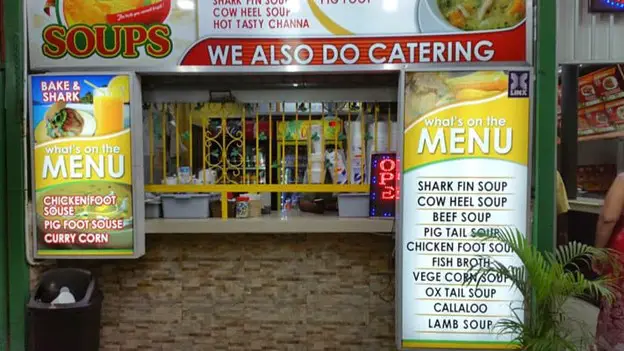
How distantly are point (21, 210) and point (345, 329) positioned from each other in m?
2.70

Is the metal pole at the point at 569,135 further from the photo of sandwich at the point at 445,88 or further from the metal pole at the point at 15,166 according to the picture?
the metal pole at the point at 15,166

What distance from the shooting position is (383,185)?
3928mm

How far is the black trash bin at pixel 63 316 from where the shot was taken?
366 centimetres

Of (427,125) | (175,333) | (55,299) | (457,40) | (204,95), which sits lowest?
(175,333)

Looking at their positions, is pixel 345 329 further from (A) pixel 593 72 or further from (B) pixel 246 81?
(A) pixel 593 72

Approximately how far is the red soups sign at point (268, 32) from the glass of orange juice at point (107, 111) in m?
0.25

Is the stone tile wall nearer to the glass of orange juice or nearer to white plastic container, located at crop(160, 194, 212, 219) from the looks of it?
white plastic container, located at crop(160, 194, 212, 219)

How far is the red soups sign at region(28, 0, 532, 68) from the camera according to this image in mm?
3770

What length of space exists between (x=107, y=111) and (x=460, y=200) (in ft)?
8.80

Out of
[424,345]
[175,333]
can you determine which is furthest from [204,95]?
[424,345]

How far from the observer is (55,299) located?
3.79 metres

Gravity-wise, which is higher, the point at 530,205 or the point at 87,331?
the point at 530,205

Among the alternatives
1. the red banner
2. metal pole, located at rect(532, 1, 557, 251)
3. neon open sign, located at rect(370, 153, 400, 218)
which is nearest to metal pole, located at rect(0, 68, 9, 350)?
the red banner

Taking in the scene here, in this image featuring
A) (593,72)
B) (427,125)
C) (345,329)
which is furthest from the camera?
(345,329)
